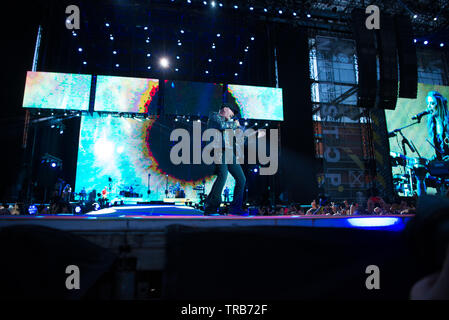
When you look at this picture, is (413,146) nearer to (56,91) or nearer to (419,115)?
(419,115)

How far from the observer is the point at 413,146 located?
11086mm

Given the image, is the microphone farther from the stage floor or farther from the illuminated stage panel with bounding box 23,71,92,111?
the illuminated stage panel with bounding box 23,71,92,111

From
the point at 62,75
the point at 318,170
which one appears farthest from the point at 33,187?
the point at 318,170

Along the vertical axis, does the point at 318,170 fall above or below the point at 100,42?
below

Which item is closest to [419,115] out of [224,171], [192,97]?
[192,97]

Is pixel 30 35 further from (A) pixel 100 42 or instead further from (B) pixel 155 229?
(B) pixel 155 229

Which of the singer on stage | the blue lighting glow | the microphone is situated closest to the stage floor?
the blue lighting glow

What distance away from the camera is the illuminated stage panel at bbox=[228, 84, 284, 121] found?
10414mm

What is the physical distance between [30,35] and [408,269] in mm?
13094

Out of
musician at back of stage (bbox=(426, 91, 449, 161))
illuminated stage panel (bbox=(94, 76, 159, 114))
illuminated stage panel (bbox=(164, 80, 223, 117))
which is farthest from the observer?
musician at back of stage (bbox=(426, 91, 449, 161))

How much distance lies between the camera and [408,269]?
114cm

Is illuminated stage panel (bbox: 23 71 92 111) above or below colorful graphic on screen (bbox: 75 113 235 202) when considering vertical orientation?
above

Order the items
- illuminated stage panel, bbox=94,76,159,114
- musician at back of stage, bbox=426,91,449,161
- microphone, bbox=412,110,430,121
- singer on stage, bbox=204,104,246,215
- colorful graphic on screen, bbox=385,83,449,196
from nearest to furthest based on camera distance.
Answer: singer on stage, bbox=204,104,246,215, illuminated stage panel, bbox=94,76,159,114, colorful graphic on screen, bbox=385,83,449,196, musician at back of stage, bbox=426,91,449,161, microphone, bbox=412,110,430,121

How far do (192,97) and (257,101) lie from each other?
2764mm
